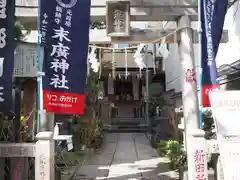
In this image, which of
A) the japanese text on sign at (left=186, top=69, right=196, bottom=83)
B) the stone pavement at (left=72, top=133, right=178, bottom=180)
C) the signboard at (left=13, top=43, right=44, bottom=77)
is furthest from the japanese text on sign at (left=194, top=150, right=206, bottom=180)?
the signboard at (left=13, top=43, right=44, bottom=77)

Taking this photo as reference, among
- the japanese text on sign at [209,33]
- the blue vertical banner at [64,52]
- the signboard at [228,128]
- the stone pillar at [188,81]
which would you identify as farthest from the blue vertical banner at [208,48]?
the blue vertical banner at [64,52]

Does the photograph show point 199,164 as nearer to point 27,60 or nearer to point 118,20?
point 118,20

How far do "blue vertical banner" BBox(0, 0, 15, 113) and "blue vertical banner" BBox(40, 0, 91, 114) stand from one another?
2.26 feet

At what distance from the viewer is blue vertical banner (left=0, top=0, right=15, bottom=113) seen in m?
6.56

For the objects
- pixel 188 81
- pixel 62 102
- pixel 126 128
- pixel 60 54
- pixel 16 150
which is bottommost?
pixel 126 128

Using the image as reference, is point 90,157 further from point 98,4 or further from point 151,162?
point 98,4

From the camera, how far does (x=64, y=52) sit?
22.1ft

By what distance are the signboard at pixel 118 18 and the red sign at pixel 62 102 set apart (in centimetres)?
190

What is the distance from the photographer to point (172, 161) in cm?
884

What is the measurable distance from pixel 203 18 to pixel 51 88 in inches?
144

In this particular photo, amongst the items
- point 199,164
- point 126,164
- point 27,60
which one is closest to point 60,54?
point 27,60

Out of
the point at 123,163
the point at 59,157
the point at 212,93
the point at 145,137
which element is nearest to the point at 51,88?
the point at 59,157

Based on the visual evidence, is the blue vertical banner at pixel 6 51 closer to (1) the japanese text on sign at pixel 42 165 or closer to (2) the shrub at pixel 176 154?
(1) the japanese text on sign at pixel 42 165

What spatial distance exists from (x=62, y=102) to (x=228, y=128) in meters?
3.35
